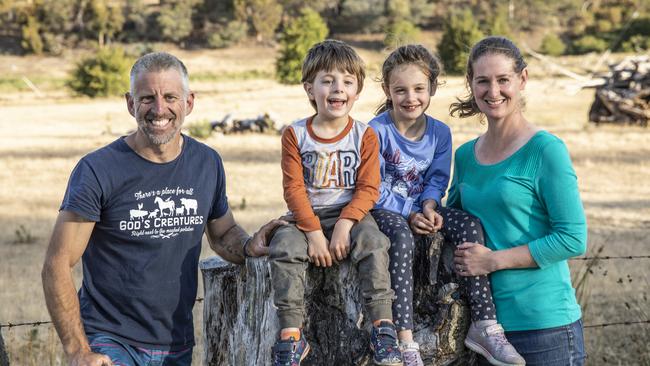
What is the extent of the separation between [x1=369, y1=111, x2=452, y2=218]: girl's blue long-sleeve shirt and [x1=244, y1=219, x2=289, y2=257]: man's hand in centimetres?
56

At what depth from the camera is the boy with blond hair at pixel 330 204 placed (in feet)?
11.4

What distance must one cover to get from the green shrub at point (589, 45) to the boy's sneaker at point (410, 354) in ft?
182

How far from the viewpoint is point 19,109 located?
33.9m

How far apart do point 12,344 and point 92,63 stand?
120 ft

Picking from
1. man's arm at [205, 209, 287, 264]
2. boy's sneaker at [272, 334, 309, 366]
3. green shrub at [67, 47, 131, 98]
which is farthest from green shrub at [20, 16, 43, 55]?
boy's sneaker at [272, 334, 309, 366]

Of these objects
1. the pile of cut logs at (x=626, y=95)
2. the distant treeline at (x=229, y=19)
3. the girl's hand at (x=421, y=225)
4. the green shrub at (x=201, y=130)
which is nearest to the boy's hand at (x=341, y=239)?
the girl's hand at (x=421, y=225)

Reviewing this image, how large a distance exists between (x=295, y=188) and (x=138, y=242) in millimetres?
725

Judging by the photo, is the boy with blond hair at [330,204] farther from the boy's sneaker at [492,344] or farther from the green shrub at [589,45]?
the green shrub at [589,45]

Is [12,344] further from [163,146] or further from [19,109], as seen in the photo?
[19,109]

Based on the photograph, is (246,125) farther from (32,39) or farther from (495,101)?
(32,39)

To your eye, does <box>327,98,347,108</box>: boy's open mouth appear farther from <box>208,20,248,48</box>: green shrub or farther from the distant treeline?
<box>208,20,248,48</box>: green shrub

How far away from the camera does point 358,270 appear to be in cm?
356

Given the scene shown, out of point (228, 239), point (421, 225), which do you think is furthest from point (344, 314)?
point (228, 239)

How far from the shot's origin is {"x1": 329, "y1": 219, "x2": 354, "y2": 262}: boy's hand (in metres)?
3.55
